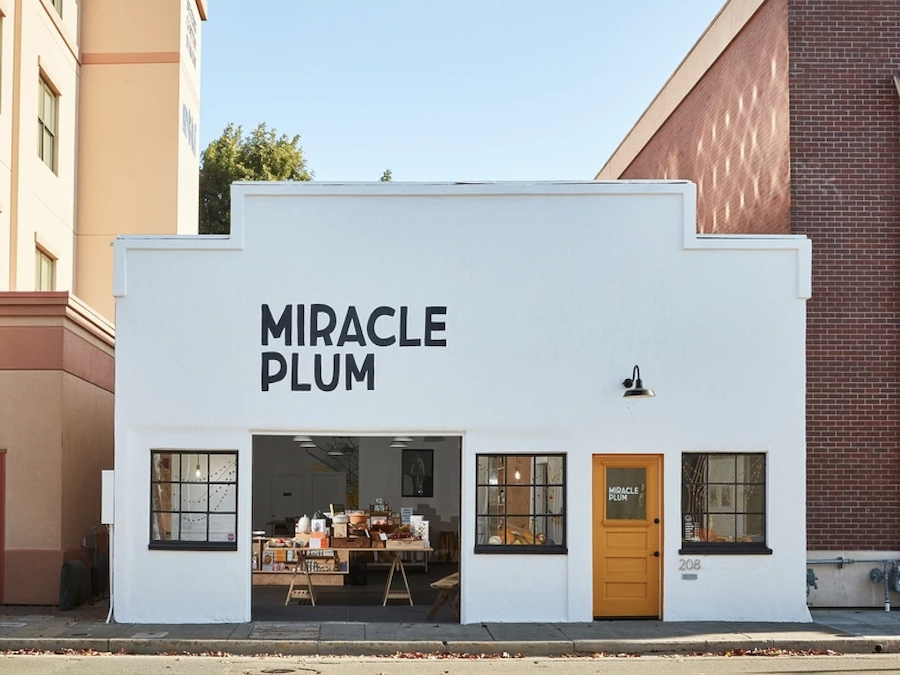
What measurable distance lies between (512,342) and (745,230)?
581 centimetres

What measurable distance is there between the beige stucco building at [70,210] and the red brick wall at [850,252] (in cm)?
1154

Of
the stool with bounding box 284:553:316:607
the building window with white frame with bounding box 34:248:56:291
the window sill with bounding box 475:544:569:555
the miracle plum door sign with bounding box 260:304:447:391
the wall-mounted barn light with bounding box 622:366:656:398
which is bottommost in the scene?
the stool with bounding box 284:553:316:607

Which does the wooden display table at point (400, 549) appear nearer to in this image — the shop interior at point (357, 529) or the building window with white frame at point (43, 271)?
the shop interior at point (357, 529)

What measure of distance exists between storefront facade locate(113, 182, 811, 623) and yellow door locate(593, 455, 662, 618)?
Result: 28mm

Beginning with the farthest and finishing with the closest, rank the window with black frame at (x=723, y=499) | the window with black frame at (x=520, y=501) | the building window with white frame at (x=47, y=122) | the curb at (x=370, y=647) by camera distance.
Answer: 1. the building window with white frame at (x=47, y=122)
2. the window with black frame at (x=723, y=499)
3. the window with black frame at (x=520, y=501)
4. the curb at (x=370, y=647)

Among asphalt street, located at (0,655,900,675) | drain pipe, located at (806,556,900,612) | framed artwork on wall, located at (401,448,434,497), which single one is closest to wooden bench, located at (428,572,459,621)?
asphalt street, located at (0,655,900,675)

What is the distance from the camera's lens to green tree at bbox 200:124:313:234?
40344 millimetres

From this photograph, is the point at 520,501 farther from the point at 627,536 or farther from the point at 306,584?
the point at 306,584

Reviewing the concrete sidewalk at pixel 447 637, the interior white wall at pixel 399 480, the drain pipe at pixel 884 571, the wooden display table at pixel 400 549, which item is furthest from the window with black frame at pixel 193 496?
the interior white wall at pixel 399 480

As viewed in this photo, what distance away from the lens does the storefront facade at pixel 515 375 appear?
1508 centimetres

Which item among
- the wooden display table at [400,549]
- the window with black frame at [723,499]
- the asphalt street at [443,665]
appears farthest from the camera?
the wooden display table at [400,549]

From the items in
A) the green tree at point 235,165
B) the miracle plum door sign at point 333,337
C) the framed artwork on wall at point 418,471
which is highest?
the green tree at point 235,165

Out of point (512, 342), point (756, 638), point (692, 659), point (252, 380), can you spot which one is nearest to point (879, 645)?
point (756, 638)

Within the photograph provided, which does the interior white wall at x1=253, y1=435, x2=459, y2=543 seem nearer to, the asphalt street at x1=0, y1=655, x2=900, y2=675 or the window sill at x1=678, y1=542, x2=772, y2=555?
the window sill at x1=678, y1=542, x2=772, y2=555
